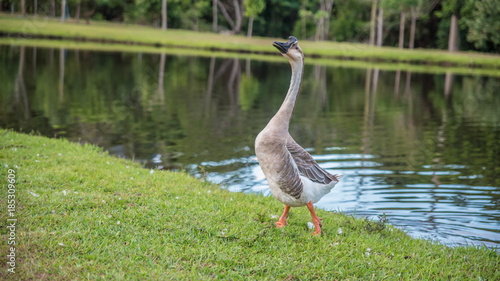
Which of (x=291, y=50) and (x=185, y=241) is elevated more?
(x=291, y=50)

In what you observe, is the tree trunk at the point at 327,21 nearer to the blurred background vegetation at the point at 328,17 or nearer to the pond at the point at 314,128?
the blurred background vegetation at the point at 328,17

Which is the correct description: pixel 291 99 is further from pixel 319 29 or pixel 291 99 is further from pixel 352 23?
pixel 352 23

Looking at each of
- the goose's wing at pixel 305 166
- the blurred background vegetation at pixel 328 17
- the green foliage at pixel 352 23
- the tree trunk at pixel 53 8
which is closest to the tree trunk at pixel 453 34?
the blurred background vegetation at pixel 328 17

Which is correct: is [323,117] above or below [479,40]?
below

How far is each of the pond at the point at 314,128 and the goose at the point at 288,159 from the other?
263 centimetres

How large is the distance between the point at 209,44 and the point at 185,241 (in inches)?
2076

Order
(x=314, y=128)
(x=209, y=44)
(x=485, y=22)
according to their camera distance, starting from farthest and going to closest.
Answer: (x=209, y=44)
(x=485, y=22)
(x=314, y=128)

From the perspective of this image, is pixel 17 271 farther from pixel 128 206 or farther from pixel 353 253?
pixel 353 253

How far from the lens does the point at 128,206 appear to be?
6129mm

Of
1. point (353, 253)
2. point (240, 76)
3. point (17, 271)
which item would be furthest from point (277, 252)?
point (240, 76)

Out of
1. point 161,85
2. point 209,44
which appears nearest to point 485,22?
point 209,44

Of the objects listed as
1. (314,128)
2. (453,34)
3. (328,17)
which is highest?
(328,17)

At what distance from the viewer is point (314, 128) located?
54.0 feet

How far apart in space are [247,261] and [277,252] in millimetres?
459
